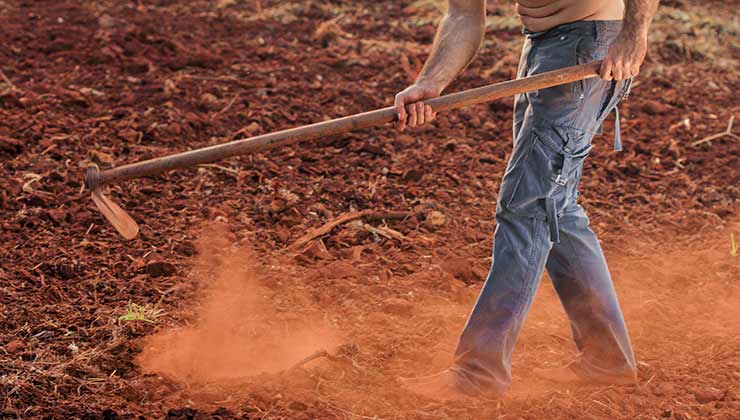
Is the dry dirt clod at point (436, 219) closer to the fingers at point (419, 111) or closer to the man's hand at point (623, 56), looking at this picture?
the fingers at point (419, 111)

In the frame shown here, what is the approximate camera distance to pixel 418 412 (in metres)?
3.06

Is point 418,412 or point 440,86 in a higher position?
point 440,86

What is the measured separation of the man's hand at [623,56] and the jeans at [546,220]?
0.10 meters

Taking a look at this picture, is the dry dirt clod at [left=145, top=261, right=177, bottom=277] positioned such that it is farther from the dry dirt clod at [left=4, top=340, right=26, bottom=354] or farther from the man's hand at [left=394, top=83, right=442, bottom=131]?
the man's hand at [left=394, top=83, right=442, bottom=131]

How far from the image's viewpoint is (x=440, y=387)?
3.13 metres

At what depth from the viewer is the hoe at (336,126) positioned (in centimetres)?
290

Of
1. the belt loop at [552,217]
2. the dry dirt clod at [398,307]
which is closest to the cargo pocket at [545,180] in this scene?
the belt loop at [552,217]

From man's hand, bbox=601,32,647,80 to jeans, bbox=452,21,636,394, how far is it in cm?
10

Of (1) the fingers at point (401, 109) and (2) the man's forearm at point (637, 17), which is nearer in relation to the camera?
(2) the man's forearm at point (637, 17)

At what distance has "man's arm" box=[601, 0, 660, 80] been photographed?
2.85 metres

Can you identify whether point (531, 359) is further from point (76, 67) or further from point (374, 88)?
point (76, 67)

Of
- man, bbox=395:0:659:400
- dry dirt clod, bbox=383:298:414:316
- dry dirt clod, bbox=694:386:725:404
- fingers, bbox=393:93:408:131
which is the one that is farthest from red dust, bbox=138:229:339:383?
dry dirt clod, bbox=694:386:725:404

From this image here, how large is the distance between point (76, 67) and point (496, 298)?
4035mm

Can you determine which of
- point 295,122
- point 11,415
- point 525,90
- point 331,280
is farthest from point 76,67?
point 525,90
